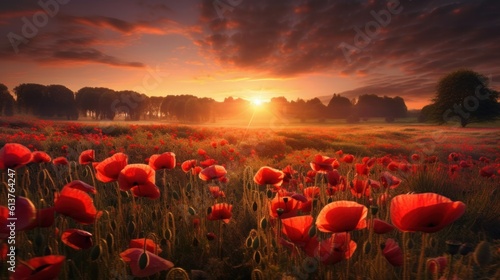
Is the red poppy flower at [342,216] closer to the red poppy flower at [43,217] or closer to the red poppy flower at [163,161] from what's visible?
the red poppy flower at [43,217]

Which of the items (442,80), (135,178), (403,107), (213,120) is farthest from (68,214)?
(403,107)

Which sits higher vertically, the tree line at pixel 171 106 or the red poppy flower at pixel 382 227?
the tree line at pixel 171 106

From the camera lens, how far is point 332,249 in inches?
67.9

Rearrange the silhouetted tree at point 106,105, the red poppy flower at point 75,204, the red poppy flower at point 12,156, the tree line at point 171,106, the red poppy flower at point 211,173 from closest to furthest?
the red poppy flower at point 75,204 → the red poppy flower at point 12,156 → the red poppy flower at point 211,173 → the tree line at point 171,106 → the silhouetted tree at point 106,105

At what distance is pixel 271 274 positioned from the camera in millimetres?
2088

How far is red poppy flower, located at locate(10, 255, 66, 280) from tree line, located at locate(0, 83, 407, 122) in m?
57.2

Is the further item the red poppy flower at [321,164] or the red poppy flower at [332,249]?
the red poppy flower at [321,164]

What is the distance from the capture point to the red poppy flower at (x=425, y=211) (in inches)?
51.9

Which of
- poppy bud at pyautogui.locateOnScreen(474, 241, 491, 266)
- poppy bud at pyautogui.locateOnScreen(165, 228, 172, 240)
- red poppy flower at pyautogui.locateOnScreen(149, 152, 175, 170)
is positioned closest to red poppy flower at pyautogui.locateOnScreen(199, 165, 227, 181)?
red poppy flower at pyautogui.locateOnScreen(149, 152, 175, 170)

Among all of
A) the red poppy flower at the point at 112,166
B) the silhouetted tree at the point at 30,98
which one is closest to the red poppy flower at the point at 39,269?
the red poppy flower at the point at 112,166

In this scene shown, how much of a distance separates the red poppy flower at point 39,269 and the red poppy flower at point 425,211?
1.49 meters

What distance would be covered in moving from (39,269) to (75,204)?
40cm

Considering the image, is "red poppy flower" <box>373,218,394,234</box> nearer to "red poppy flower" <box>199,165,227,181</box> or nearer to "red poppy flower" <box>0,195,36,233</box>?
"red poppy flower" <box>199,165,227,181</box>

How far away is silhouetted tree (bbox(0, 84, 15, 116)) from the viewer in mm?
41750
